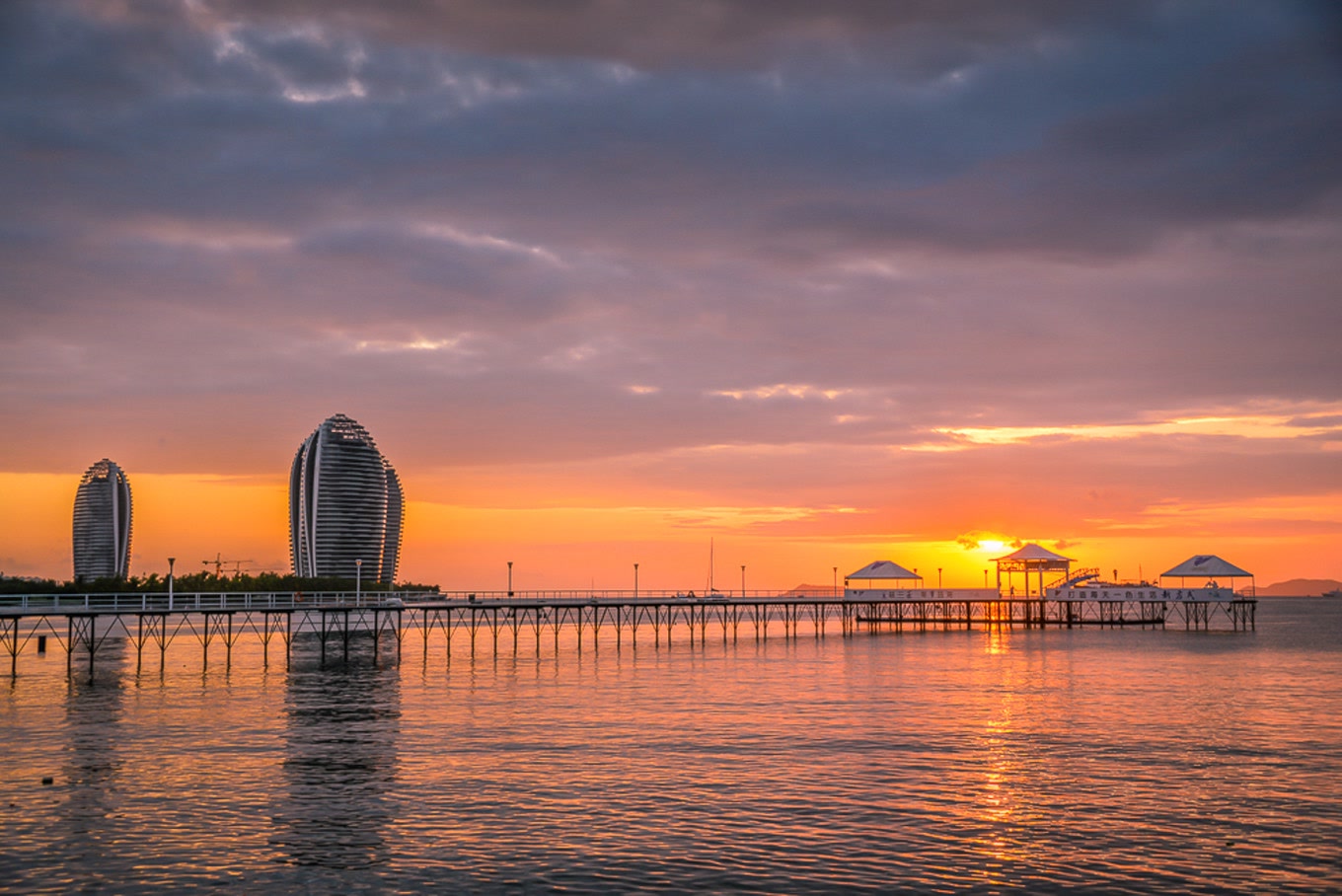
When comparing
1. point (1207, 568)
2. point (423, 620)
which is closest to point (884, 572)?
point (1207, 568)

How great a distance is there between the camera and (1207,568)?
432 ft

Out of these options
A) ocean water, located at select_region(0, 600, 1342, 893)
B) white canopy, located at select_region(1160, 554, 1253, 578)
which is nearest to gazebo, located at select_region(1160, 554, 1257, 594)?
white canopy, located at select_region(1160, 554, 1253, 578)

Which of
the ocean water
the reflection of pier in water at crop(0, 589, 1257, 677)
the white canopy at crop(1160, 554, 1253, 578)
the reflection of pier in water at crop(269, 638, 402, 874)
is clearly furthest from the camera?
the white canopy at crop(1160, 554, 1253, 578)

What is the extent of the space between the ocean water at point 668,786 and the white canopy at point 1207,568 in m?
69.1

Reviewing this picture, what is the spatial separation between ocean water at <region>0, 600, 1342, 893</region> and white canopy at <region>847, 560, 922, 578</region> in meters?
65.3

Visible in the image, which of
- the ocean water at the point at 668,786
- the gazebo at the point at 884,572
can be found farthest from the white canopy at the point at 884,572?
the ocean water at the point at 668,786

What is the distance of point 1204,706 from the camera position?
181 ft

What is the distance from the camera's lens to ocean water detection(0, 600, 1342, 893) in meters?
24.5

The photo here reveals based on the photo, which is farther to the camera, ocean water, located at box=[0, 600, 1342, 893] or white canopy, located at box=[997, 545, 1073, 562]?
white canopy, located at box=[997, 545, 1073, 562]

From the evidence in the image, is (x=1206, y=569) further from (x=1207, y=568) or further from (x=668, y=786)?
(x=668, y=786)

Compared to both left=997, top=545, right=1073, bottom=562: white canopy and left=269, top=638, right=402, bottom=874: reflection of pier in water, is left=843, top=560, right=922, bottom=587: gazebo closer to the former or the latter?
left=997, top=545, right=1073, bottom=562: white canopy

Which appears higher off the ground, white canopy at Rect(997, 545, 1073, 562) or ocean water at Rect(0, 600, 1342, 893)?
white canopy at Rect(997, 545, 1073, 562)

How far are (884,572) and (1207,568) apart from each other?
38690 millimetres

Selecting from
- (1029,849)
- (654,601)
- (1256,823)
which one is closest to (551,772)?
(1029,849)
